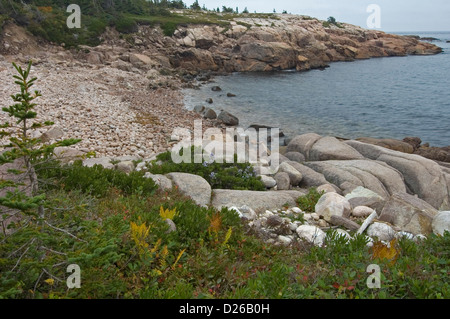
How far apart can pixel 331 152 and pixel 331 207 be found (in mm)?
7427

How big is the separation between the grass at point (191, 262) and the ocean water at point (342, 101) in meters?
19.9

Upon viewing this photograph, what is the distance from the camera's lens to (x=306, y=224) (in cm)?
830

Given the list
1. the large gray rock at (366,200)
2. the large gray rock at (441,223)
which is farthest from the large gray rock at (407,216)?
the large gray rock at (366,200)

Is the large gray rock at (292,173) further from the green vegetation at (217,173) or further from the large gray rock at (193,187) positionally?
the large gray rock at (193,187)

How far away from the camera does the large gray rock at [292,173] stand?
41.0 feet

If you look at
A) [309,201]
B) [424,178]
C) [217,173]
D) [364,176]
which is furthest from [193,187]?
[424,178]

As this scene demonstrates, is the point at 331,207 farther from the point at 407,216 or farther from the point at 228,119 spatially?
the point at 228,119

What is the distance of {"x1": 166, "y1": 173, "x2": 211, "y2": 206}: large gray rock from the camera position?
915 centimetres

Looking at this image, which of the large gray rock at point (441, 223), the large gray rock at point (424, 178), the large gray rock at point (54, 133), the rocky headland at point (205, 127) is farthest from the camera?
the large gray rock at point (54, 133)

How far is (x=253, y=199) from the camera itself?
952cm
